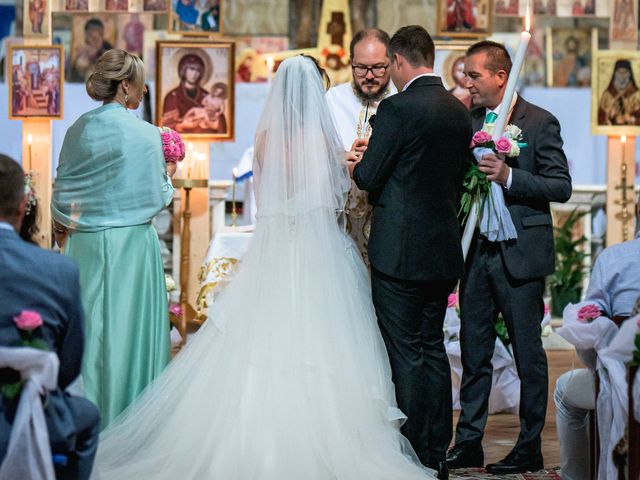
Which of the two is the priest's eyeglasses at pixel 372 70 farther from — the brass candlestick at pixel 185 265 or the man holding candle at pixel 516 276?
the brass candlestick at pixel 185 265

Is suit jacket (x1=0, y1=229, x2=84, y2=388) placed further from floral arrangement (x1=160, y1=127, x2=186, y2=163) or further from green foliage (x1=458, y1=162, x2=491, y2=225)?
green foliage (x1=458, y1=162, x2=491, y2=225)

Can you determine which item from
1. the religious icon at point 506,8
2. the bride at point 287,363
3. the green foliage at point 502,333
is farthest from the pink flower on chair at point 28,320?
the religious icon at point 506,8

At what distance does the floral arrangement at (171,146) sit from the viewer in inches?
217

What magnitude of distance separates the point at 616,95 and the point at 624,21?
0.65 metres

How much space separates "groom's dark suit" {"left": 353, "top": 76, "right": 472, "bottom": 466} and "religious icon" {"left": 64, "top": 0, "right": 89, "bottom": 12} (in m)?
5.31

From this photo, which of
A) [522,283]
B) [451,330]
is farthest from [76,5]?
[522,283]

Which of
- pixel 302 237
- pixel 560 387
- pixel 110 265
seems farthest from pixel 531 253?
pixel 110 265

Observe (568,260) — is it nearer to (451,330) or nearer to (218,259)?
(451,330)

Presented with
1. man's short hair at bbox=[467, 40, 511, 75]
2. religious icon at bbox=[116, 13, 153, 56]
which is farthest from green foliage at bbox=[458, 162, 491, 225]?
religious icon at bbox=[116, 13, 153, 56]

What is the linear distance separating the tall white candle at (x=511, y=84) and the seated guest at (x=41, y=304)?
2.33 metres

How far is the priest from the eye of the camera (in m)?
5.43

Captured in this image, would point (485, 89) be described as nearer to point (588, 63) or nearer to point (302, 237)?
point (302, 237)

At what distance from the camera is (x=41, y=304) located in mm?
3387

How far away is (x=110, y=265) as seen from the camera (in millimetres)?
5266
